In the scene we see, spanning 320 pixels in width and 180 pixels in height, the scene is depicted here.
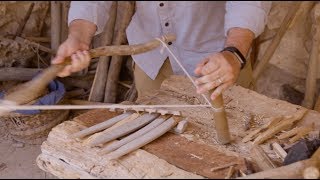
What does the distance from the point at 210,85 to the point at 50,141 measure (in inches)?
19.9

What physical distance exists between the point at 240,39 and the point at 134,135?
46 centimetres

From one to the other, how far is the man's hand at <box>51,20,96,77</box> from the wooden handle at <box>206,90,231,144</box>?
0.39 meters

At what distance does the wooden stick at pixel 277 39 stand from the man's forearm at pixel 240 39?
72 cm

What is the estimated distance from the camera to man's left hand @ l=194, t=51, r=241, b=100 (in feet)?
4.40

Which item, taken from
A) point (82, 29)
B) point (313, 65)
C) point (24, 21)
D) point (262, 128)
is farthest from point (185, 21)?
point (24, 21)

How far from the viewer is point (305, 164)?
3.89ft

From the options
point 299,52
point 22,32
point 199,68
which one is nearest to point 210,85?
point 199,68

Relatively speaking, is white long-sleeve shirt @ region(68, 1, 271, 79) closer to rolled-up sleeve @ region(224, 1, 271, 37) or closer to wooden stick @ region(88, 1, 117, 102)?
rolled-up sleeve @ region(224, 1, 271, 37)

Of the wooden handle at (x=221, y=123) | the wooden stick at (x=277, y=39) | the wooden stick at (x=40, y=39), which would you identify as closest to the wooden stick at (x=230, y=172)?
the wooden handle at (x=221, y=123)

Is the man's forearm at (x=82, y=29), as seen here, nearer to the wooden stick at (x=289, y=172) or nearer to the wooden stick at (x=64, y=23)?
the wooden stick at (x=289, y=172)

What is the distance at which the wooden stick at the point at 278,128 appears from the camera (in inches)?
57.7

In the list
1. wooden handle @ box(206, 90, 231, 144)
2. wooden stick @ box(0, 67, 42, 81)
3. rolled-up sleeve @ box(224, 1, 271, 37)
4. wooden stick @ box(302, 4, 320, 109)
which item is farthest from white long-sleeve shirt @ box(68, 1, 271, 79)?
wooden stick @ box(0, 67, 42, 81)

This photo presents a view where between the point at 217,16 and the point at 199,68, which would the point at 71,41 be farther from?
the point at 217,16

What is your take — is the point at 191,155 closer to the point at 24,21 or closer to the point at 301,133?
the point at 301,133
